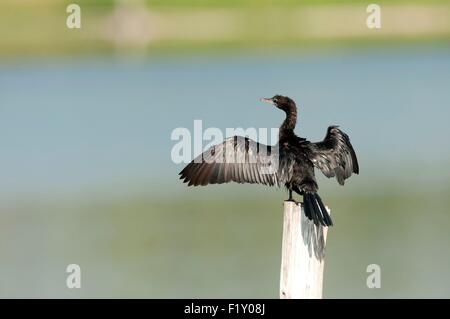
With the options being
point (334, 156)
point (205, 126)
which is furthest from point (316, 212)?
point (205, 126)

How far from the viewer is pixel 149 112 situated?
533 inches

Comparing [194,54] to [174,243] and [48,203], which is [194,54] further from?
[174,243]

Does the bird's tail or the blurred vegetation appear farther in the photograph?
the blurred vegetation

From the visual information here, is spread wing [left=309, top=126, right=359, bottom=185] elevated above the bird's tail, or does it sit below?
above

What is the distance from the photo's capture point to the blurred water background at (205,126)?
29.8 feet

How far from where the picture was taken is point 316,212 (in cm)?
553

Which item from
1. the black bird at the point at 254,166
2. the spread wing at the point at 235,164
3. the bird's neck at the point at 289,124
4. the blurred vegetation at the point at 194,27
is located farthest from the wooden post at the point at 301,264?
the blurred vegetation at the point at 194,27

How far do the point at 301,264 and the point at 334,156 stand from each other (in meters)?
1.66

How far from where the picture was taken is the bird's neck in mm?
6738

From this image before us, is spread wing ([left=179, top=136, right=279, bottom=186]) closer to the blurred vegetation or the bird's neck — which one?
the bird's neck

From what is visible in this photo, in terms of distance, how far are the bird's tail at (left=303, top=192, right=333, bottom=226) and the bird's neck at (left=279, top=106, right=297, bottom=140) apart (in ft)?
3.20

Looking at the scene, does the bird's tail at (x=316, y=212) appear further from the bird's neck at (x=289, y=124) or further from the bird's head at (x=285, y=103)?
the bird's head at (x=285, y=103)

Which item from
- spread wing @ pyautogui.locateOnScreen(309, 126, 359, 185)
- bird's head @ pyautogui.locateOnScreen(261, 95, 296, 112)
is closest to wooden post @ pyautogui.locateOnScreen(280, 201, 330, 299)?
spread wing @ pyautogui.locateOnScreen(309, 126, 359, 185)

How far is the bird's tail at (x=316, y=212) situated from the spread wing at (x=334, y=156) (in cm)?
80
